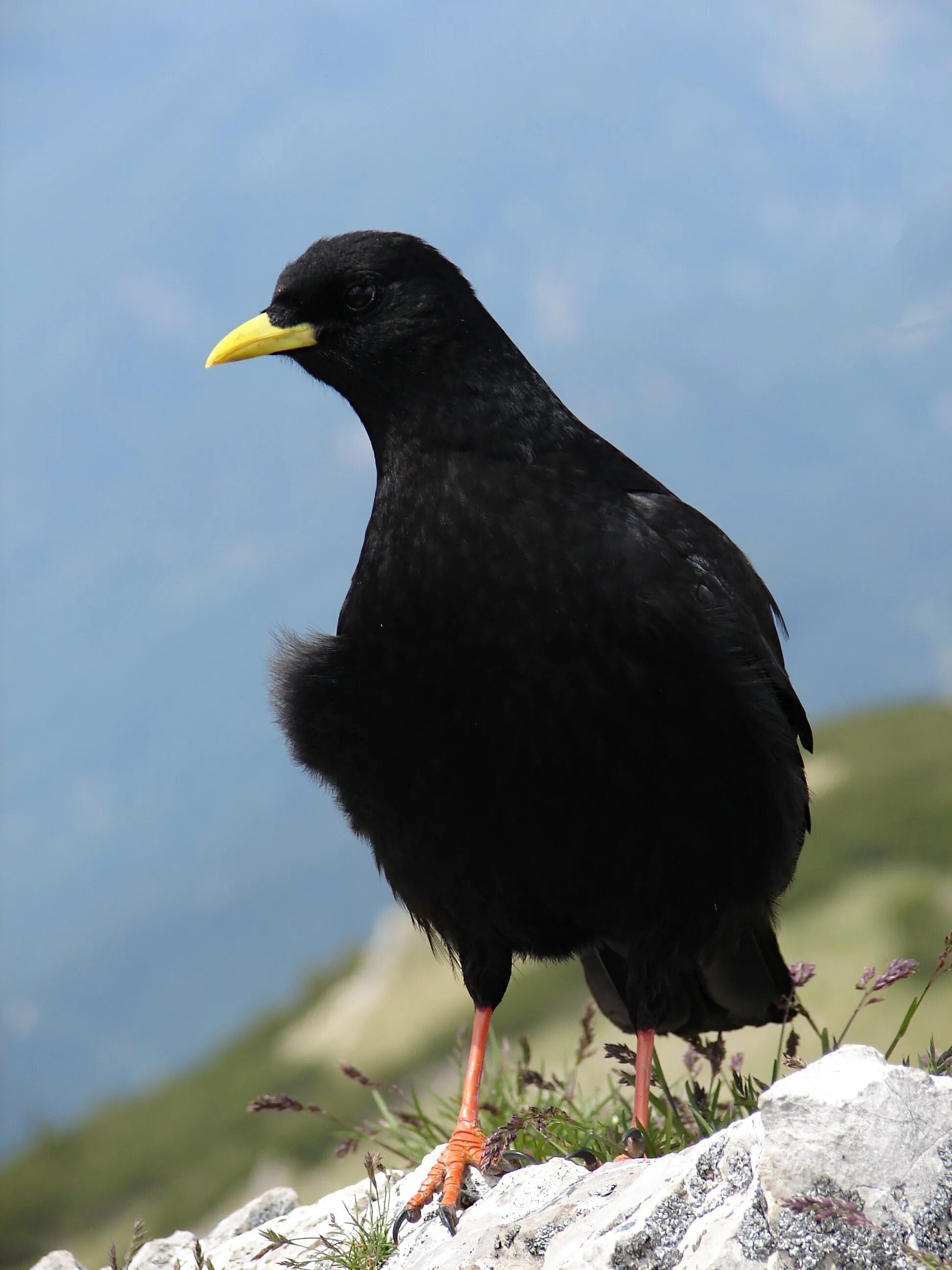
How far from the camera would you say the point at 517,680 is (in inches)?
140

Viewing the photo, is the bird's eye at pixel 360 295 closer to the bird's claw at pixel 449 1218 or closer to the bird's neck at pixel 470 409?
the bird's neck at pixel 470 409

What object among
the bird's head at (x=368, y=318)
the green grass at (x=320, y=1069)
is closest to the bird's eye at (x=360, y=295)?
the bird's head at (x=368, y=318)

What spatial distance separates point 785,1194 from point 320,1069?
12.6 meters

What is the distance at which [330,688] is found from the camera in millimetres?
3895

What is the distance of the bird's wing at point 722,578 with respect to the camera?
152 inches

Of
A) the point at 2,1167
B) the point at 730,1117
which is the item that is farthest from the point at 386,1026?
the point at 730,1117

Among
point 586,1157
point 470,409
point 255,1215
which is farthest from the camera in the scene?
point 255,1215

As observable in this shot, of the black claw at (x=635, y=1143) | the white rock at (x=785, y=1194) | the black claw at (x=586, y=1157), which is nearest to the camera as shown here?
the white rock at (x=785, y=1194)

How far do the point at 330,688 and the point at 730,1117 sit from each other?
1.91m

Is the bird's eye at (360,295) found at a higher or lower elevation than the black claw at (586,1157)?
higher

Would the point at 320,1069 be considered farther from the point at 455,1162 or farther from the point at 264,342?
the point at 264,342

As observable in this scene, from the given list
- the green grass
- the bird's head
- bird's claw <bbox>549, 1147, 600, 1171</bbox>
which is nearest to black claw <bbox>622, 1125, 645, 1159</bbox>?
bird's claw <bbox>549, 1147, 600, 1171</bbox>

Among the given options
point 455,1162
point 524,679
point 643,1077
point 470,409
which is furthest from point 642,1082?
point 470,409

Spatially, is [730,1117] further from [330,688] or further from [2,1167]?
[2,1167]
